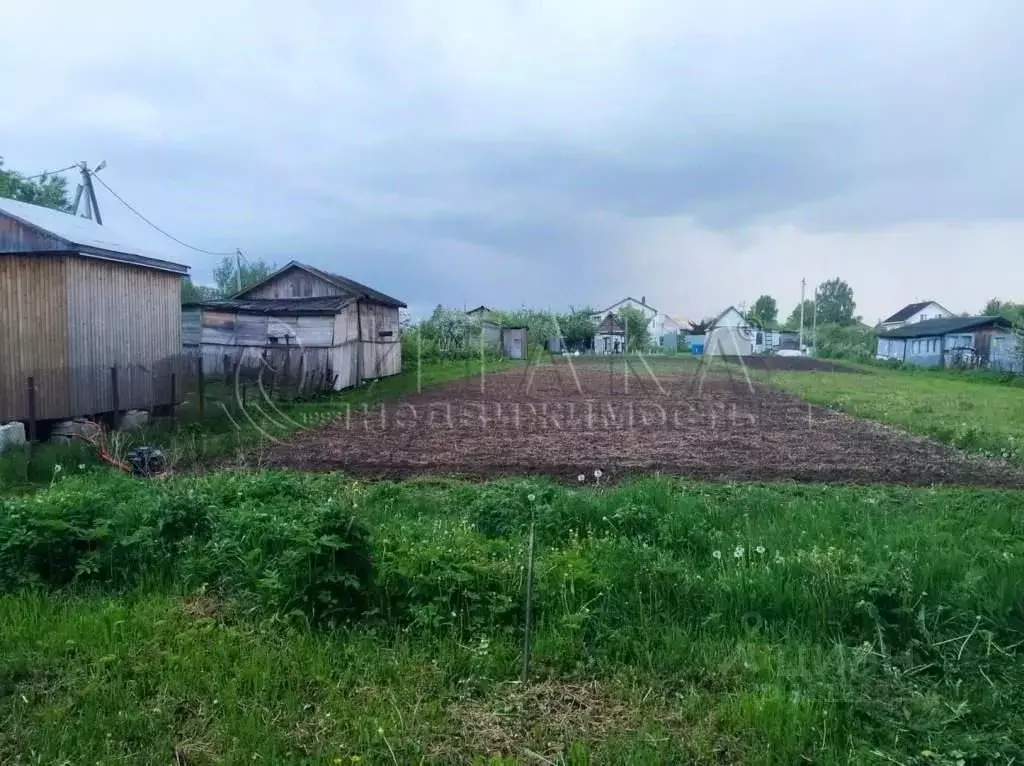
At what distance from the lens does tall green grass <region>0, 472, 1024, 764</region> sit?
2629 mm

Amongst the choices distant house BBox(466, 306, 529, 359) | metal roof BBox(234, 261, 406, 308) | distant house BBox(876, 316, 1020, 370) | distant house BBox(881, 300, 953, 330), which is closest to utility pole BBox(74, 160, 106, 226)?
metal roof BBox(234, 261, 406, 308)

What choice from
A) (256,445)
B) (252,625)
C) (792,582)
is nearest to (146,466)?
(256,445)

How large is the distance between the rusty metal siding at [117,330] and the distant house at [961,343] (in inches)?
1308

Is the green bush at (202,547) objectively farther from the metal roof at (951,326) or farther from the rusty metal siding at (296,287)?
the metal roof at (951,326)

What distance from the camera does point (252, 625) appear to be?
3.54m

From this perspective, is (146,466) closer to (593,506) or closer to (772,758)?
(593,506)

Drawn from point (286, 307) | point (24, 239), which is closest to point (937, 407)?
point (286, 307)

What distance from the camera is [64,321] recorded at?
1019cm

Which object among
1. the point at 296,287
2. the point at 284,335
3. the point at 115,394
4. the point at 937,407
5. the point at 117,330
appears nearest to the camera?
the point at 115,394

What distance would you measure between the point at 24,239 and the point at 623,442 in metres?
9.63

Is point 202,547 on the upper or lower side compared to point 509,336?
lower

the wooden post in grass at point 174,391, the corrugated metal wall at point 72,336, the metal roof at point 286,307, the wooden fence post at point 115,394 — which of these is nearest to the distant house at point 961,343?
the metal roof at point 286,307

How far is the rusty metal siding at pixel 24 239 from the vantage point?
32.5 feet

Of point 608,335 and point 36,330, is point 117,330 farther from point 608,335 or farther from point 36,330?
point 608,335
